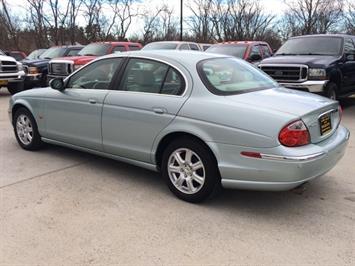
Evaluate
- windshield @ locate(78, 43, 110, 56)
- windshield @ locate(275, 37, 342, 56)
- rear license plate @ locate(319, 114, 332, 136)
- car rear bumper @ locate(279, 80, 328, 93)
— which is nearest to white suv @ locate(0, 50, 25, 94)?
windshield @ locate(78, 43, 110, 56)

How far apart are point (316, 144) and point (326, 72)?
577cm

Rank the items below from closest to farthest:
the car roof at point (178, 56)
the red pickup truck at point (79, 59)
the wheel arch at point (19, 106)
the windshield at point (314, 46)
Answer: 1. the car roof at point (178, 56)
2. the wheel arch at point (19, 106)
3. the windshield at point (314, 46)
4. the red pickup truck at point (79, 59)

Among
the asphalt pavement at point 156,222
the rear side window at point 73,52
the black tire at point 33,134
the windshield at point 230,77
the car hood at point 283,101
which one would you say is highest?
the windshield at point 230,77

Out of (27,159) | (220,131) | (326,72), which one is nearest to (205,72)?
(220,131)

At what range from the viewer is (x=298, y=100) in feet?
14.3

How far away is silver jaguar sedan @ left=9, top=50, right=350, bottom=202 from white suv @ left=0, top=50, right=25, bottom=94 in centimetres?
894

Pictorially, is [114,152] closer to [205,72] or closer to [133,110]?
[133,110]

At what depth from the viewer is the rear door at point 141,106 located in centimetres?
450

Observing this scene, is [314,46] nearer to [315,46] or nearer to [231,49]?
[315,46]

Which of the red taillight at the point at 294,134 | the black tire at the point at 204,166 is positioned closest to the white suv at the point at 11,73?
the black tire at the point at 204,166

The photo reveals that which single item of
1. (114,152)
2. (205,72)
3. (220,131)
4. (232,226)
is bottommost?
(232,226)

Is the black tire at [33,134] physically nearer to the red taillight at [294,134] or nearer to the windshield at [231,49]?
the red taillight at [294,134]

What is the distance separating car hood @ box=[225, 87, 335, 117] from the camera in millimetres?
4016

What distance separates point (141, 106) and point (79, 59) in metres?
9.25
